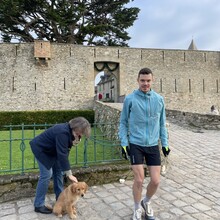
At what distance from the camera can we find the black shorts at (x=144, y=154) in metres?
2.50

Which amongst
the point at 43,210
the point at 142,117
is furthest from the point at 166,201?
the point at 43,210

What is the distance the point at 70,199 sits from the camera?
268cm

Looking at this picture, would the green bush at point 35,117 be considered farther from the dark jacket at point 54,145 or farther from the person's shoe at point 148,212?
the person's shoe at point 148,212

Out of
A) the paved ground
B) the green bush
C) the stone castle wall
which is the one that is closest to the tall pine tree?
the stone castle wall

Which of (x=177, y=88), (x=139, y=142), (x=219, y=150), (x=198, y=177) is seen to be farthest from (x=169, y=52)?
(x=139, y=142)

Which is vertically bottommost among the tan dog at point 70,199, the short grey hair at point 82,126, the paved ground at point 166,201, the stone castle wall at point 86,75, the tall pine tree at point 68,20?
the paved ground at point 166,201

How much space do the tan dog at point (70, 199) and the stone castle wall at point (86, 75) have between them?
15525 millimetres

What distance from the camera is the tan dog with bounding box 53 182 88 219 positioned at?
2.59 meters

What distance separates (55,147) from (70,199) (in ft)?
2.00

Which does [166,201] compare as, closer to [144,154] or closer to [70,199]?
[144,154]

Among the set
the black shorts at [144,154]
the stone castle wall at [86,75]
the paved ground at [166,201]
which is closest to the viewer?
the black shorts at [144,154]

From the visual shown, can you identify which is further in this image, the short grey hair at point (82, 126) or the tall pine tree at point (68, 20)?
the tall pine tree at point (68, 20)

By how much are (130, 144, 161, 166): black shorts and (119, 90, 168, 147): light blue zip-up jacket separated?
4 centimetres

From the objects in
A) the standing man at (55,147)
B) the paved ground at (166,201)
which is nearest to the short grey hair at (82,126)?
the standing man at (55,147)
